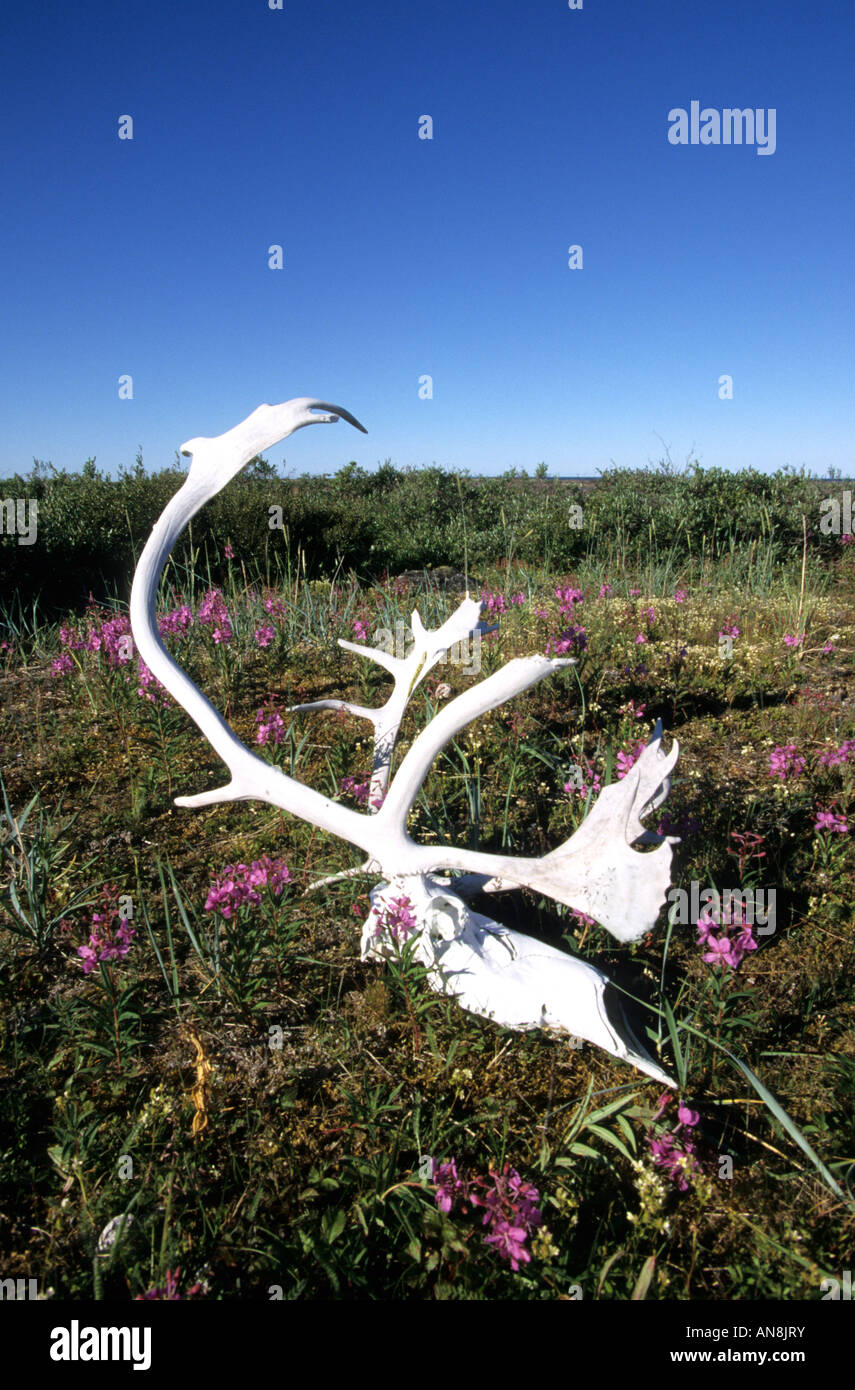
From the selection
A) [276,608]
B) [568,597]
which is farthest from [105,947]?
[276,608]

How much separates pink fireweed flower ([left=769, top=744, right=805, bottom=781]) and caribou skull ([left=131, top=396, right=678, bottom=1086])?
47.3 inches

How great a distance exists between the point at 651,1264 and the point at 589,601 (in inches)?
186

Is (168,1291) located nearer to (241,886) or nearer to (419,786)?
(241,886)

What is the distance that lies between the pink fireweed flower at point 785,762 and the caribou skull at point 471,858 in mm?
1202

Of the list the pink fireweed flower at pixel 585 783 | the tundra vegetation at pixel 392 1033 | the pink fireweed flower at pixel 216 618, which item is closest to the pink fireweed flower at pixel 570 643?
the tundra vegetation at pixel 392 1033

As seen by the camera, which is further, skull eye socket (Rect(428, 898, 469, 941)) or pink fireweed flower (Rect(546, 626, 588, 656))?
pink fireweed flower (Rect(546, 626, 588, 656))

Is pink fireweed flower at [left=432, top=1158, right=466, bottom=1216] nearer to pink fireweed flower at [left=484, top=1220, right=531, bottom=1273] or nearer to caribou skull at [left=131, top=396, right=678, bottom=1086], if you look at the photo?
pink fireweed flower at [left=484, top=1220, right=531, bottom=1273]

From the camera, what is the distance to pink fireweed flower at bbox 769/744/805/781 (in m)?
2.80

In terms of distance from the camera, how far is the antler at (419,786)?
1743 mm

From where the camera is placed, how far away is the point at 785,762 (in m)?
2.83

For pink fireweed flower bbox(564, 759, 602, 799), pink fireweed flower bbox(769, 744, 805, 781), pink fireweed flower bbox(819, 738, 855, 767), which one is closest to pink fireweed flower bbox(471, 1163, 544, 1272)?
pink fireweed flower bbox(564, 759, 602, 799)

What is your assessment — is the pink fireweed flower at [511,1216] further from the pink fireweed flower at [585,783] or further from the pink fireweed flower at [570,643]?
the pink fireweed flower at [570,643]

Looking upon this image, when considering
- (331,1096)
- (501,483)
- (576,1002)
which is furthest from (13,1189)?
(501,483)
